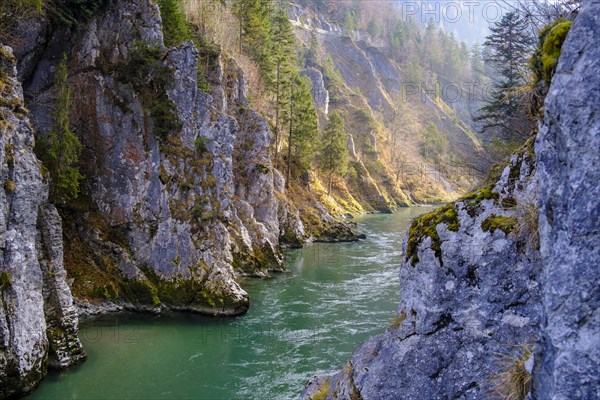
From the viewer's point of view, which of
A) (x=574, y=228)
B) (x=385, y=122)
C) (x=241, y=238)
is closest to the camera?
(x=574, y=228)

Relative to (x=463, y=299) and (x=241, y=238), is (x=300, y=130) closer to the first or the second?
(x=241, y=238)

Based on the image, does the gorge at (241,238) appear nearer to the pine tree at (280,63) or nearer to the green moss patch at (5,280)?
the green moss patch at (5,280)

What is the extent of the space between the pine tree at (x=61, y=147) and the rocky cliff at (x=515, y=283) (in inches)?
577

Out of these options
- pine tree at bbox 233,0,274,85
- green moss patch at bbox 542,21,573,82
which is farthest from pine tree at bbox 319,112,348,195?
green moss patch at bbox 542,21,573,82

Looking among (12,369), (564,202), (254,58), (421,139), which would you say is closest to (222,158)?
(12,369)

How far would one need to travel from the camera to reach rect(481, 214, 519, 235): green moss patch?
6.08 metres

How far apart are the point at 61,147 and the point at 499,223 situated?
1736 cm

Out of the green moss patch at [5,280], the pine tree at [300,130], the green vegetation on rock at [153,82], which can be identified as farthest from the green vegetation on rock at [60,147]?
the pine tree at [300,130]

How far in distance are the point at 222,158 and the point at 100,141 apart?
601cm

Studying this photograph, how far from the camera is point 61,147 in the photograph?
59.2ft

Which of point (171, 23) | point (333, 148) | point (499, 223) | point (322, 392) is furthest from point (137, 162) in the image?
point (333, 148)

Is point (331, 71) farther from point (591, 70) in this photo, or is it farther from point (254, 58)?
point (591, 70)

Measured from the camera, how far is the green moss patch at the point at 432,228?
22.0 feet

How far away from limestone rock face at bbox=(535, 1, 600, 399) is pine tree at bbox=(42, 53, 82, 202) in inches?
730
